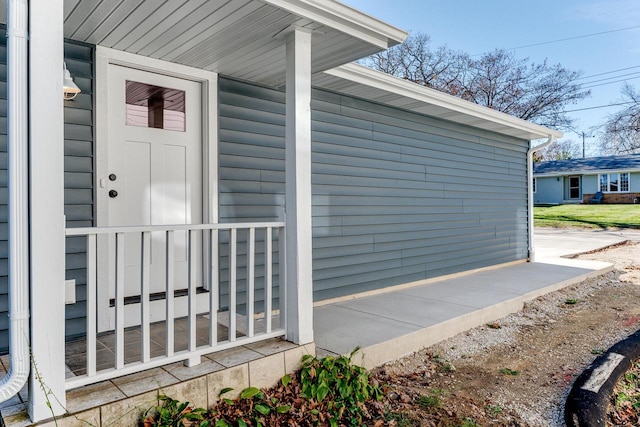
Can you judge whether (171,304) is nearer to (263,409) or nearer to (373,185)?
(263,409)

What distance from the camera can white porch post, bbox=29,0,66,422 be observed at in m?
1.81

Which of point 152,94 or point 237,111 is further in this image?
point 237,111

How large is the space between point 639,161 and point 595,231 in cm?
993

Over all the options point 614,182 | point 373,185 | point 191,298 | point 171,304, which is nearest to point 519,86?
point 614,182

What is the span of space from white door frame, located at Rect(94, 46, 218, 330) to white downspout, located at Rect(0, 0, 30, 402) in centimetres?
129

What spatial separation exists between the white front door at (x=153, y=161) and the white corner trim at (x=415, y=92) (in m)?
1.35

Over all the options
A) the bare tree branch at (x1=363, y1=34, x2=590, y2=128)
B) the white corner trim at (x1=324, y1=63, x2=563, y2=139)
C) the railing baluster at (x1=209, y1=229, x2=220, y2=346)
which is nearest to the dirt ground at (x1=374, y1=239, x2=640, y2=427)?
the railing baluster at (x1=209, y1=229, x2=220, y2=346)

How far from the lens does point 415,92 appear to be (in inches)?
190

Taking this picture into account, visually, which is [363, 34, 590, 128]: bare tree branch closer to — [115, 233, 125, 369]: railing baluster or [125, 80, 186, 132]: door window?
[125, 80, 186, 132]: door window

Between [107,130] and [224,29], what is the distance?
115 cm

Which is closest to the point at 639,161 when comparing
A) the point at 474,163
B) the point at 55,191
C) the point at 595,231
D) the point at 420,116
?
the point at 595,231

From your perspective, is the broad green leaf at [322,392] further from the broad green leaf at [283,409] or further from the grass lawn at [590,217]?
the grass lawn at [590,217]

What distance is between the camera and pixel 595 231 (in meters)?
14.3

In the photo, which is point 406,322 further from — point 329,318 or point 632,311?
point 632,311
